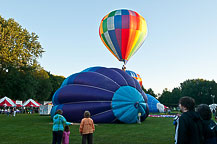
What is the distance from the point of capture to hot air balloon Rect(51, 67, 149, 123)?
53.7 ft

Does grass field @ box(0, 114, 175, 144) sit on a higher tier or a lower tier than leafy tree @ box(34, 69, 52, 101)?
lower

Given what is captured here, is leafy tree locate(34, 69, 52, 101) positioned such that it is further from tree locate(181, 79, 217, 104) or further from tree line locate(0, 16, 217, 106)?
tree locate(181, 79, 217, 104)

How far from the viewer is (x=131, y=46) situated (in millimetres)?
28797

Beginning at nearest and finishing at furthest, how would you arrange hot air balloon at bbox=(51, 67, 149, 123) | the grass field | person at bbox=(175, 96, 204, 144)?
person at bbox=(175, 96, 204, 144) < the grass field < hot air balloon at bbox=(51, 67, 149, 123)

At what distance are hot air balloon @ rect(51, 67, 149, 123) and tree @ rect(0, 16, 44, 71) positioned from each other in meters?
23.4

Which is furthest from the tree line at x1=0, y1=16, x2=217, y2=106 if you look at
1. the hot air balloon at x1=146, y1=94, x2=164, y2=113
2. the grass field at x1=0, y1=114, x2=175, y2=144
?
the grass field at x1=0, y1=114, x2=175, y2=144

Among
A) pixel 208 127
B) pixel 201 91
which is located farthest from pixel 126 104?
pixel 201 91

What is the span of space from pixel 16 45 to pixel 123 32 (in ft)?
65.9

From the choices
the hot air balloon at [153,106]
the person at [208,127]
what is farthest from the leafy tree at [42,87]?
the person at [208,127]

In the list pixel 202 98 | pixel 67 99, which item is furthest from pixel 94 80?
pixel 202 98

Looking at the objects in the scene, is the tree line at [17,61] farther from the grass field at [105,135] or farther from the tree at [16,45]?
the grass field at [105,135]

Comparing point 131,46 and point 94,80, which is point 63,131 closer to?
point 94,80

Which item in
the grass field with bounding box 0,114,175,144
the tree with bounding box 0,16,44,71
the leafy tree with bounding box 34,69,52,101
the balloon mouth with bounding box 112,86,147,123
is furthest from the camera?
the leafy tree with bounding box 34,69,52,101

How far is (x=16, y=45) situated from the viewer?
39094 millimetres
